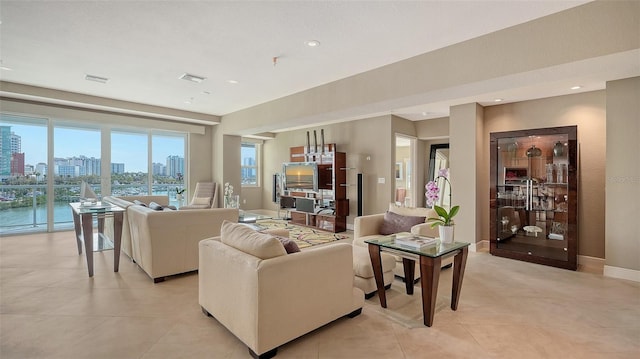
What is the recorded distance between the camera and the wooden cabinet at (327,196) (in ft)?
21.6

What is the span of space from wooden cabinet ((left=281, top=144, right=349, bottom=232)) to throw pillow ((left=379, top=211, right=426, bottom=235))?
2497 mm

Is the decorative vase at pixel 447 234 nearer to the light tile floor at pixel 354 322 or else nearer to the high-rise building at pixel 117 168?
the light tile floor at pixel 354 322

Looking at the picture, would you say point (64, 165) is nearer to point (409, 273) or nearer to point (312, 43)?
point (312, 43)

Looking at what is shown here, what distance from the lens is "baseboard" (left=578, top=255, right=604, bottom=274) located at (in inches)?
158

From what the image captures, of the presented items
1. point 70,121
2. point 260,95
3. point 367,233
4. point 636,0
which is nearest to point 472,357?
point 367,233

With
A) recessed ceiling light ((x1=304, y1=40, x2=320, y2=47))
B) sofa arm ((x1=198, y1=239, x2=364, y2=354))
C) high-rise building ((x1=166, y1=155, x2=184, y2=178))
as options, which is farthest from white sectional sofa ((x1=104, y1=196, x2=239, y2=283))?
high-rise building ((x1=166, y1=155, x2=184, y2=178))

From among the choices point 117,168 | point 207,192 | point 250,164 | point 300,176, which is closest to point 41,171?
point 117,168

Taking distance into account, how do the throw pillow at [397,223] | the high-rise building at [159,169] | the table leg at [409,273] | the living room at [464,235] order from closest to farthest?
the living room at [464,235]
the table leg at [409,273]
the throw pillow at [397,223]
the high-rise building at [159,169]

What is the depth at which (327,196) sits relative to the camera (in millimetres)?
6793

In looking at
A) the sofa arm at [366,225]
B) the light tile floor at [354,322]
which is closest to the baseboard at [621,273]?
the light tile floor at [354,322]

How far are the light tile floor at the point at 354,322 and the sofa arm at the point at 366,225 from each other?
862 millimetres

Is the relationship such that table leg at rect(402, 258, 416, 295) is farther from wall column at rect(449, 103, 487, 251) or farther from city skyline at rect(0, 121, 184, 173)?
city skyline at rect(0, 121, 184, 173)

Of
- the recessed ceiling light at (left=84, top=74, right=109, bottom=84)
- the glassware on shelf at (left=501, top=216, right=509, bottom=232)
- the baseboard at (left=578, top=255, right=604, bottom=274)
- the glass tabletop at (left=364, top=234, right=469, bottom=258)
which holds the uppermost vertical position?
the recessed ceiling light at (left=84, top=74, right=109, bottom=84)

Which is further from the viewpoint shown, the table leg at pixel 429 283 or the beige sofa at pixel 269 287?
the table leg at pixel 429 283
